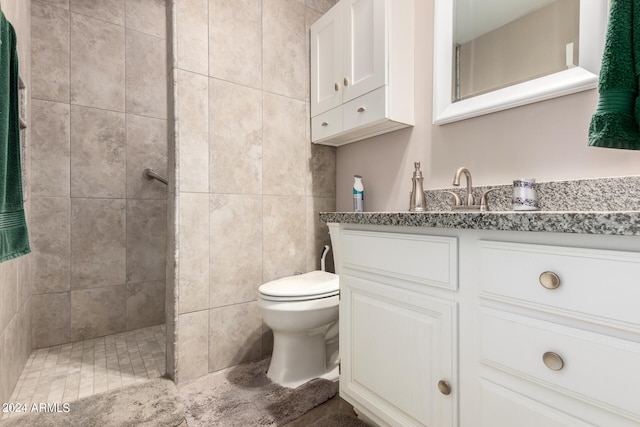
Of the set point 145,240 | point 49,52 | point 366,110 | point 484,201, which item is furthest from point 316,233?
point 49,52

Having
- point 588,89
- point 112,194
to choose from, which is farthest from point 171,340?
point 588,89

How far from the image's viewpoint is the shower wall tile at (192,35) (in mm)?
1566

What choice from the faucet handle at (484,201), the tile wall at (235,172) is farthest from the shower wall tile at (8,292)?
the faucet handle at (484,201)

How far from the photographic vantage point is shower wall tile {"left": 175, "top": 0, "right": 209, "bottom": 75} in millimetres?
1566

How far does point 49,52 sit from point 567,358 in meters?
2.91

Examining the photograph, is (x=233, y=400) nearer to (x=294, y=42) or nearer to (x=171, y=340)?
(x=171, y=340)

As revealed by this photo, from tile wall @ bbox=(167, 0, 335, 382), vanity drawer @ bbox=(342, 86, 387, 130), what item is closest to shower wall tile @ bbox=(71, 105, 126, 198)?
tile wall @ bbox=(167, 0, 335, 382)

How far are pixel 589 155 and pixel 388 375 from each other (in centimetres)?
100

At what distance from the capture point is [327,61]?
1.91m

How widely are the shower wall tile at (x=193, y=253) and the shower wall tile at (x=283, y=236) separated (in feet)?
1.13

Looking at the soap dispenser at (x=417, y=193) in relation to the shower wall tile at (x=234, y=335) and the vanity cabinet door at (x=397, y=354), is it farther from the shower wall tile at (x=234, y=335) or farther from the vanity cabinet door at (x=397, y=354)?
the shower wall tile at (x=234, y=335)

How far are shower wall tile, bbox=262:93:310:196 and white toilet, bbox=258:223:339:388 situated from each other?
0.60 m

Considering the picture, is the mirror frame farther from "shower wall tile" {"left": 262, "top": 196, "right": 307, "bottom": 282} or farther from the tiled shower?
"shower wall tile" {"left": 262, "top": 196, "right": 307, "bottom": 282}

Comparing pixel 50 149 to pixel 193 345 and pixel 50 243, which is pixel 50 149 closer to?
pixel 50 243
